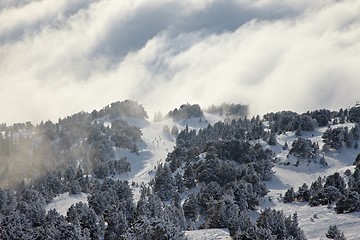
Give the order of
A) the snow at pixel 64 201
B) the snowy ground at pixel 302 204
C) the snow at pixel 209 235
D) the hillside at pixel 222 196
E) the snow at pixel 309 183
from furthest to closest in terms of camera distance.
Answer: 1. the snow at pixel 64 201
2. the snow at pixel 309 183
3. the snowy ground at pixel 302 204
4. the hillside at pixel 222 196
5. the snow at pixel 209 235

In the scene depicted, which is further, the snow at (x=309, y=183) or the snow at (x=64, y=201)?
the snow at (x=64, y=201)

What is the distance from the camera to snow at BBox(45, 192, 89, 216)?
13560 centimetres

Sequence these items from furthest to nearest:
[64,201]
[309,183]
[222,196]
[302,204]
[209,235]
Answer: [64,201]
[309,183]
[302,204]
[222,196]
[209,235]

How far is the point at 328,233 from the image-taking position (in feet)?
227

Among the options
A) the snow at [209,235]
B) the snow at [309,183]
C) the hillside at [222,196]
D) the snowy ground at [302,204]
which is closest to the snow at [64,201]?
the snowy ground at [302,204]

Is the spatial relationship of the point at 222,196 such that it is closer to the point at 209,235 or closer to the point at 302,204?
the point at 302,204

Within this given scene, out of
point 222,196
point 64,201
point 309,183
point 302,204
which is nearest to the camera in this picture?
point 222,196

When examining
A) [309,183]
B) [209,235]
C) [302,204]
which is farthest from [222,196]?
[309,183]

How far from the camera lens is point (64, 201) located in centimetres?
14300

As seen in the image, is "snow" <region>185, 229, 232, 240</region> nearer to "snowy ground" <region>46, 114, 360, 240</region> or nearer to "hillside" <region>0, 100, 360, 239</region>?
"snowy ground" <region>46, 114, 360, 240</region>

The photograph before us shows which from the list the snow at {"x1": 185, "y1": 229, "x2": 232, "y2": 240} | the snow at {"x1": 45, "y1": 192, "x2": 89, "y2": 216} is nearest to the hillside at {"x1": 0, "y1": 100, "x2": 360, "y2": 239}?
the snow at {"x1": 185, "y1": 229, "x2": 232, "y2": 240}

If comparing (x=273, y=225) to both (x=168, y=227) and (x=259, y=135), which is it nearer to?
(x=168, y=227)

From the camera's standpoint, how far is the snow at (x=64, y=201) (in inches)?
5339

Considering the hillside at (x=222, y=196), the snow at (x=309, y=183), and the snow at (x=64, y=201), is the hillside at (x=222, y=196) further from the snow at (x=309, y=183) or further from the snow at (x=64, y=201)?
the snow at (x=64, y=201)
